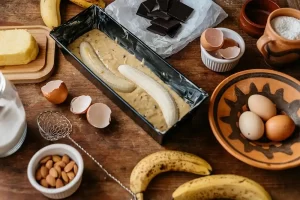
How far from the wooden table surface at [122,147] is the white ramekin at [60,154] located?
0.11ft

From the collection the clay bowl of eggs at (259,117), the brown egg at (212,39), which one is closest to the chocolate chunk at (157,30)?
the brown egg at (212,39)

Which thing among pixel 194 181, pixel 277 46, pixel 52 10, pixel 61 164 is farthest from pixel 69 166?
pixel 277 46

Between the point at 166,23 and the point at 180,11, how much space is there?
0.06m

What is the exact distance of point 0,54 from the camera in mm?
1103

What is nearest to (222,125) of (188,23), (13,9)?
(188,23)

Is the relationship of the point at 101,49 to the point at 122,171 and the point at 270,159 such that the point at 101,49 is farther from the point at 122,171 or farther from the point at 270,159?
the point at 270,159

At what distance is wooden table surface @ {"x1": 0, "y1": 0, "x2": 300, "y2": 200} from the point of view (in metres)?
0.98

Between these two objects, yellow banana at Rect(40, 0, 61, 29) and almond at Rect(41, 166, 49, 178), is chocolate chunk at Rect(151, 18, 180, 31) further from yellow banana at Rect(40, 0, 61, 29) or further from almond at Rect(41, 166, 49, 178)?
almond at Rect(41, 166, 49, 178)

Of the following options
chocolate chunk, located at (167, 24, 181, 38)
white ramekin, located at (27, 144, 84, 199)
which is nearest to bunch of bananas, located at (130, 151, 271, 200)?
white ramekin, located at (27, 144, 84, 199)

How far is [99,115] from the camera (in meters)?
1.07

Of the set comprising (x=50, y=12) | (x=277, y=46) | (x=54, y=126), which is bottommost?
(x=54, y=126)

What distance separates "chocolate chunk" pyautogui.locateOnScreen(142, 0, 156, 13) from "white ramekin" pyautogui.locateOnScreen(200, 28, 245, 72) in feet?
0.69

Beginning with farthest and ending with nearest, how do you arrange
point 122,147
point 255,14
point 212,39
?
point 255,14 → point 212,39 → point 122,147

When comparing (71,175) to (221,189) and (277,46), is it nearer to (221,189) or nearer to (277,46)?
(221,189)
